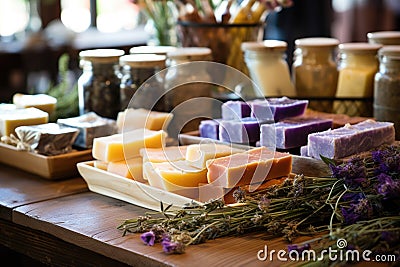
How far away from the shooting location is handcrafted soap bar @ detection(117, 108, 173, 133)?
1546 millimetres

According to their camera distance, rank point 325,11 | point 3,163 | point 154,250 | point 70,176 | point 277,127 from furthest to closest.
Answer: point 325,11
point 3,163
point 70,176
point 277,127
point 154,250

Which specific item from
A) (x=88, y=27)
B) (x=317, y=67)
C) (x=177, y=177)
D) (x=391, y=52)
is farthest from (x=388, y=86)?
(x=88, y=27)

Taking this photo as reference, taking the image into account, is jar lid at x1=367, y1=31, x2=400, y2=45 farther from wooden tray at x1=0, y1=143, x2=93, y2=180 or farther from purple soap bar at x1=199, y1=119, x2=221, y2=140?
wooden tray at x1=0, y1=143, x2=93, y2=180

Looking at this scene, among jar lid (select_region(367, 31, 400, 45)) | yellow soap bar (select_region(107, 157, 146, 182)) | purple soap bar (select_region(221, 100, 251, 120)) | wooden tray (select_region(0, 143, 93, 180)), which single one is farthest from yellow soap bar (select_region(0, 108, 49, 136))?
jar lid (select_region(367, 31, 400, 45))

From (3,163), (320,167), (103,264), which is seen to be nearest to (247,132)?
(320,167)

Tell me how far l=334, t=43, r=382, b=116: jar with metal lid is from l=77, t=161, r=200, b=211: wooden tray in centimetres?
66

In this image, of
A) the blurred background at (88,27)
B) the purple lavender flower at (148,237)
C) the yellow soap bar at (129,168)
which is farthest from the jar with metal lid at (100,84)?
the blurred background at (88,27)

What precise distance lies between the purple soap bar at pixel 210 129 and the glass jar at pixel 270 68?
282 millimetres

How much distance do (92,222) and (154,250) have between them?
194mm

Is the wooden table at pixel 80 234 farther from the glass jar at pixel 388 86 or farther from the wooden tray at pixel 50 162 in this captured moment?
the glass jar at pixel 388 86

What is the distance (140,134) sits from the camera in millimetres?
1451

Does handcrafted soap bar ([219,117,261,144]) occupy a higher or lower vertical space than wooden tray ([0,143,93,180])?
higher

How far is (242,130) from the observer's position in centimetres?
142

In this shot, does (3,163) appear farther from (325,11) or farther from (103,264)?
(325,11)
